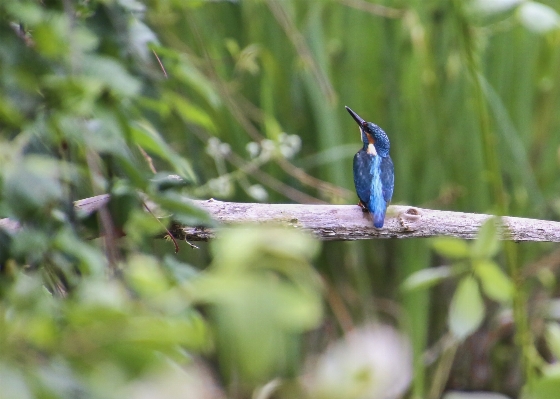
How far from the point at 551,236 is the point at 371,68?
77 cm

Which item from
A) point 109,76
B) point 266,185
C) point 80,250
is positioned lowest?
point 266,185

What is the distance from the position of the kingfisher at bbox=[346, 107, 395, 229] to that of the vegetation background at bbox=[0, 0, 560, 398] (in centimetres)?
6

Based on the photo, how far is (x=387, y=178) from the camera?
4.45 feet

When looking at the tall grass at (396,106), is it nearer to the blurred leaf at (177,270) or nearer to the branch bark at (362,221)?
the branch bark at (362,221)

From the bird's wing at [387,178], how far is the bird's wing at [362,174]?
0.03m

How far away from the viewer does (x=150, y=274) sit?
22 cm

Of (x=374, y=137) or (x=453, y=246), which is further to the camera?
(x=374, y=137)

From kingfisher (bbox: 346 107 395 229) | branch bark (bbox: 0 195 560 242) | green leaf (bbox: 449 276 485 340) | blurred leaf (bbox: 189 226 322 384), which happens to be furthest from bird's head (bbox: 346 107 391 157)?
blurred leaf (bbox: 189 226 322 384)

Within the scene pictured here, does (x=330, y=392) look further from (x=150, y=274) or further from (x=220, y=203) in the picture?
(x=220, y=203)

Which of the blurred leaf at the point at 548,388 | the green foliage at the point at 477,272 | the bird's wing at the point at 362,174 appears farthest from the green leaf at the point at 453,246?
the bird's wing at the point at 362,174

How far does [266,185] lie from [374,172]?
0.34 m

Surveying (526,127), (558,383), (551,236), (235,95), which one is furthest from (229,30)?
(558,383)

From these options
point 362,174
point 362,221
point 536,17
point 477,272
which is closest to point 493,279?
point 477,272

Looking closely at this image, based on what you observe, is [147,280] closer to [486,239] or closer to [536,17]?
[486,239]
